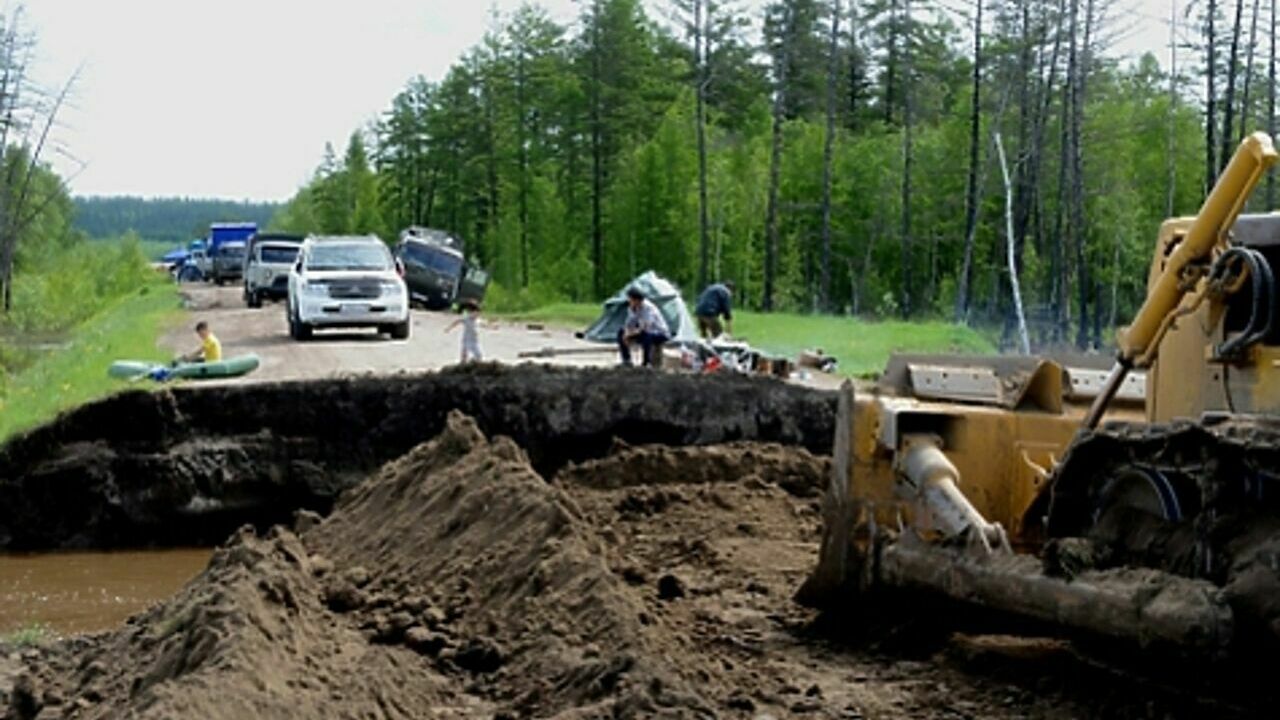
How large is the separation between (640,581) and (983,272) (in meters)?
48.5

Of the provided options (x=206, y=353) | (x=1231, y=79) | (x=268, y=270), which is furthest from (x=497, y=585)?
(x=268, y=270)

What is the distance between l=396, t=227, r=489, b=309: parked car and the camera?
46.7 metres

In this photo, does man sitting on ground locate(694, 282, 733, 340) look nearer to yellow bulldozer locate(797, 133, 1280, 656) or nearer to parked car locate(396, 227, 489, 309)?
yellow bulldozer locate(797, 133, 1280, 656)

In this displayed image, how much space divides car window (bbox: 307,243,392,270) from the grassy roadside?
699cm

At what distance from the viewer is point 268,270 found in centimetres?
4516

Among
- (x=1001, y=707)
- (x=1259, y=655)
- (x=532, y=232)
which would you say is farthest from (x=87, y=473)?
(x=532, y=232)

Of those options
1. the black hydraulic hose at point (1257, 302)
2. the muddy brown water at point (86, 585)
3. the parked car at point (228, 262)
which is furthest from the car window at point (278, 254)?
the black hydraulic hose at point (1257, 302)

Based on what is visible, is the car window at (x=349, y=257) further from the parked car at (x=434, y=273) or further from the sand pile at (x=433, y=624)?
the sand pile at (x=433, y=624)

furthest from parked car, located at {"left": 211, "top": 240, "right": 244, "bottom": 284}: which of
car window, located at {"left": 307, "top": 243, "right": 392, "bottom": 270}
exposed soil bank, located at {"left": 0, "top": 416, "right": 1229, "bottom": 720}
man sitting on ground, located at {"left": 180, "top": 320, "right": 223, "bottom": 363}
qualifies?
exposed soil bank, located at {"left": 0, "top": 416, "right": 1229, "bottom": 720}

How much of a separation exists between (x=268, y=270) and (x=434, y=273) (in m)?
4.22

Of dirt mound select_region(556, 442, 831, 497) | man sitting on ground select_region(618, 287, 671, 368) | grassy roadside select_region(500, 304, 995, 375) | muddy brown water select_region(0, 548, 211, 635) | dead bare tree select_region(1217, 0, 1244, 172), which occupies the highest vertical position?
dead bare tree select_region(1217, 0, 1244, 172)

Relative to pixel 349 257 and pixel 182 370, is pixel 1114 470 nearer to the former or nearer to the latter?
pixel 182 370

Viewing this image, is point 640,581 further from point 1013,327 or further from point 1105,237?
point 1105,237

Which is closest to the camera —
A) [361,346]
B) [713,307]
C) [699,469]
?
[699,469]
